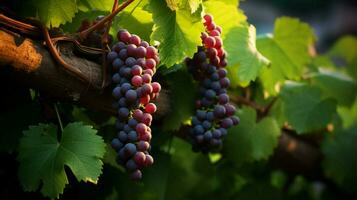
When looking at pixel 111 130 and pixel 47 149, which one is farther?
pixel 111 130

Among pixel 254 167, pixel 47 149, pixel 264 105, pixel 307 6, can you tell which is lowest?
pixel 307 6

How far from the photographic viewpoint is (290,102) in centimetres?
168

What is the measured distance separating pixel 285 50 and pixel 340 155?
0.54m

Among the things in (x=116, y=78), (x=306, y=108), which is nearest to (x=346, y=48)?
(x=306, y=108)

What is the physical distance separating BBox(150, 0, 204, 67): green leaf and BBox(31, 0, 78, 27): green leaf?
0.17 m

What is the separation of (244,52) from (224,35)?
69mm

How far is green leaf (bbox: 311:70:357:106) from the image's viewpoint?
1815 mm

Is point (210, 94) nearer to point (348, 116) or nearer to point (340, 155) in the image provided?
point (340, 155)

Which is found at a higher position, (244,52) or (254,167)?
(244,52)

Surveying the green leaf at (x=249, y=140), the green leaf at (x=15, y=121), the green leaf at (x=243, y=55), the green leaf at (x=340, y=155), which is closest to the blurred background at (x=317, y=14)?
the green leaf at (x=340, y=155)

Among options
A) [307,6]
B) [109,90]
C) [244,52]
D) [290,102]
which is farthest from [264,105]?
[307,6]

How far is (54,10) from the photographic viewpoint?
41.6 inches

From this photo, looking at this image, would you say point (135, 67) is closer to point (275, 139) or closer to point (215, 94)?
point (215, 94)

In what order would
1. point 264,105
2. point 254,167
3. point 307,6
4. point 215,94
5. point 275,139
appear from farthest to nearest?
point 307,6
point 254,167
point 264,105
point 275,139
point 215,94
